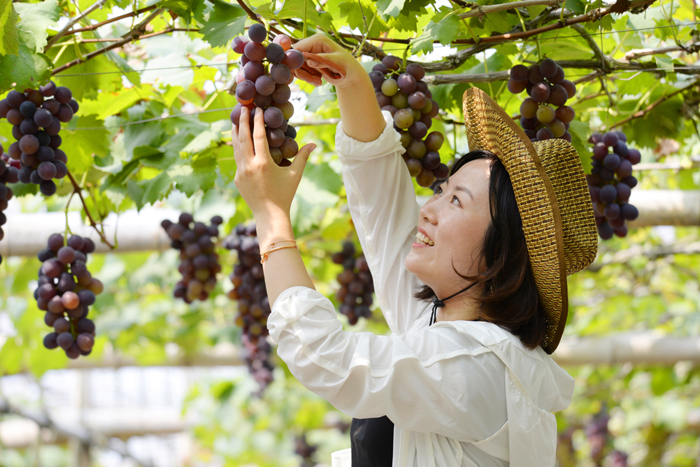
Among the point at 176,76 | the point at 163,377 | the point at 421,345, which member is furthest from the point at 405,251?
the point at 163,377

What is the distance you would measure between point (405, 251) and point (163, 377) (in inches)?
382

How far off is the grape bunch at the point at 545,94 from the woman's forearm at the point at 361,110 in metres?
0.41

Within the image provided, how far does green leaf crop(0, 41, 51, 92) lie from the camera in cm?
146

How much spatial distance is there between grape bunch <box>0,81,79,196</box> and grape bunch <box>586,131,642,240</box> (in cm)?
159

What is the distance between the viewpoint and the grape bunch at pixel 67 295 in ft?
6.26

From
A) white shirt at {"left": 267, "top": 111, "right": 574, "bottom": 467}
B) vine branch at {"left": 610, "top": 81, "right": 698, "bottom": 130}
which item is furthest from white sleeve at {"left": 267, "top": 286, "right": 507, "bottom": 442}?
vine branch at {"left": 610, "top": 81, "right": 698, "bottom": 130}

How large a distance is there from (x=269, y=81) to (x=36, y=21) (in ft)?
2.22

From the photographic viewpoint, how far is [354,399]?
119 centimetres

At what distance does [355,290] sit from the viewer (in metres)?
2.99

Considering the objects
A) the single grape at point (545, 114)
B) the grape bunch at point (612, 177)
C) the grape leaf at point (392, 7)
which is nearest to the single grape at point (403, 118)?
the grape leaf at point (392, 7)

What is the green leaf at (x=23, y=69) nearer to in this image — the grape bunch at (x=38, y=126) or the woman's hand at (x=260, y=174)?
the grape bunch at (x=38, y=126)

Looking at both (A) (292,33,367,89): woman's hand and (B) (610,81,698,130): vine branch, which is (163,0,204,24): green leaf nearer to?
(A) (292,33,367,89): woman's hand

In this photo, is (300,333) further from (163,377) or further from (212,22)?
(163,377)

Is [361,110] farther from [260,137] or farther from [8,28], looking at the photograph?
[8,28]
